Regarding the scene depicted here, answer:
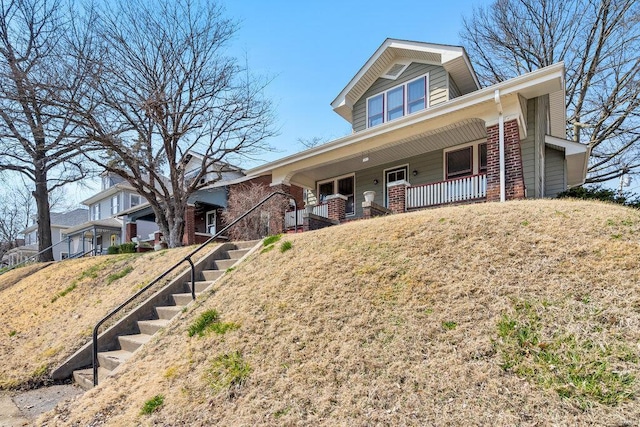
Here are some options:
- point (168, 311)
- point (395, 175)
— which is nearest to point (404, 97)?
point (395, 175)

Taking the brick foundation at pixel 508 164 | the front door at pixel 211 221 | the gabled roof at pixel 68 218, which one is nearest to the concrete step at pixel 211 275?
the brick foundation at pixel 508 164

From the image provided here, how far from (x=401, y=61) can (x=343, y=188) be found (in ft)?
Result: 17.4

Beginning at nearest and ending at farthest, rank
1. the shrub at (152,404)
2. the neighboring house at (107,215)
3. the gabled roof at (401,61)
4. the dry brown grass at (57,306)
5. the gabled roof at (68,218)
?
the shrub at (152,404), the dry brown grass at (57,306), the gabled roof at (401,61), the neighboring house at (107,215), the gabled roof at (68,218)

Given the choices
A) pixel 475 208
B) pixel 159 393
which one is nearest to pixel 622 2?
pixel 475 208

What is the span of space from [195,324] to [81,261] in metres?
8.36

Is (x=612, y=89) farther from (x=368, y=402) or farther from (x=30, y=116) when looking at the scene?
(x=30, y=116)

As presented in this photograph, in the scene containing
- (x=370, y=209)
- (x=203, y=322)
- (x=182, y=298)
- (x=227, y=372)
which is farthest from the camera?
(x=370, y=209)

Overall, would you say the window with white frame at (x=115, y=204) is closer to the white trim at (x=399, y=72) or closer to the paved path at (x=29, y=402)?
the white trim at (x=399, y=72)

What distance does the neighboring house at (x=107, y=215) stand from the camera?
26.5m

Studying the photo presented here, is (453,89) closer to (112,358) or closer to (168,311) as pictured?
(168,311)

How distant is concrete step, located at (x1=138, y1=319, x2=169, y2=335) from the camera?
576 centimetres

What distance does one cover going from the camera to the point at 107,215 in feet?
101

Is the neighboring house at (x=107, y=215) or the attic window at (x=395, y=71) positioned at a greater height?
the attic window at (x=395, y=71)

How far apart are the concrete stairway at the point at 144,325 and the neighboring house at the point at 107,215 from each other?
20.8m
